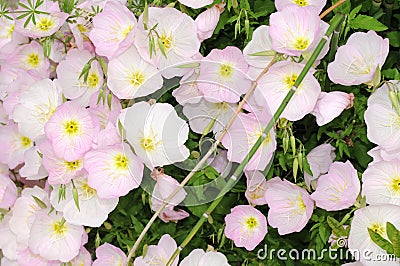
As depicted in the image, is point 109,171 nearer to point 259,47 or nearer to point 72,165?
point 72,165

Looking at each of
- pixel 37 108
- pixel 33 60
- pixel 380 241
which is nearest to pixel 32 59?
pixel 33 60

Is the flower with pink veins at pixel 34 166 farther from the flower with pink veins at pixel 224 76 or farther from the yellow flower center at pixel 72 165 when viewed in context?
the flower with pink veins at pixel 224 76

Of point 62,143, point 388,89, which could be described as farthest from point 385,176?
point 62,143

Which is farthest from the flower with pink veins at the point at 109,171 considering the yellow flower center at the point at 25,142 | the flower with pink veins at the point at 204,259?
the yellow flower center at the point at 25,142

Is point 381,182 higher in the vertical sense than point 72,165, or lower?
higher

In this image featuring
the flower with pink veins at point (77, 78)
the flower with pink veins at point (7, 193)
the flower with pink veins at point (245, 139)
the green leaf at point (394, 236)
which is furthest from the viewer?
the flower with pink veins at point (7, 193)

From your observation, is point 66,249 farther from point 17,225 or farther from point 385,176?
point 385,176
